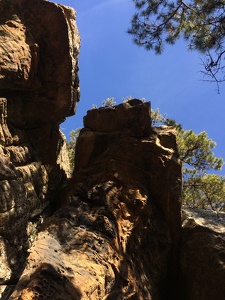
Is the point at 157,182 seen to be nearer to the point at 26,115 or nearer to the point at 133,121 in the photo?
the point at 133,121

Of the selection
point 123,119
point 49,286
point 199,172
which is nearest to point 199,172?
point 199,172

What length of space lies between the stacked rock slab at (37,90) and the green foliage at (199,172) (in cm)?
631

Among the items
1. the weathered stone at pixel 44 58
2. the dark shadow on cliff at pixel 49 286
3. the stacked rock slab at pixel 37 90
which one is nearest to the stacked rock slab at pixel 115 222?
the dark shadow on cliff at pixel 49 286

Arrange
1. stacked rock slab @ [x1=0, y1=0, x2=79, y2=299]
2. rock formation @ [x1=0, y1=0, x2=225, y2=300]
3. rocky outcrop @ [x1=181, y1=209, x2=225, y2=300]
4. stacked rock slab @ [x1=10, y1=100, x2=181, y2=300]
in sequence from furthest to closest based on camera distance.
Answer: stacked rock slab @ [x1=0, y1=0, x2=79, y2=299], rocky outcrop @ [x1=181, y1=209, x2=225, y2=300], rock formation @ [x1=0, y1=0, x2=225, y2=300], stacked rock slab @ [x1=10, y1=100, x2=181, y2=300]

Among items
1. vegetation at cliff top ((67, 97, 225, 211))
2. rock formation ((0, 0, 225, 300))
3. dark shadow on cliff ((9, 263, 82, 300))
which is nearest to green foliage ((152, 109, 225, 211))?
vegetation at cliff top ((67, 97, 225, 211))

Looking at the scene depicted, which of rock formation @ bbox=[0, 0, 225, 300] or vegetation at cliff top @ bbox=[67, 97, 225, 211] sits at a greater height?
vegetation at cliff top @ bbox=[67, 97, 225, 211]

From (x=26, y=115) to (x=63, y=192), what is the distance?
2.12 meters

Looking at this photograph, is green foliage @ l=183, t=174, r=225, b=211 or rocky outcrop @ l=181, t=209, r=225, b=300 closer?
rocky outcrop @ l=181, t=209, r=225, b=300

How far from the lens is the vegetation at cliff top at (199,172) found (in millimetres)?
14070

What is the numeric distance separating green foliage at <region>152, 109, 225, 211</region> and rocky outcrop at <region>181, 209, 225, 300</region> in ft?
21.2

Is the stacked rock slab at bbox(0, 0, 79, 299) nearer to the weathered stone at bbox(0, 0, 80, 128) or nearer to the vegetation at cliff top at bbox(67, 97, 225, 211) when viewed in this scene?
the weathered stone at bbox(0, 0, 80, 128)

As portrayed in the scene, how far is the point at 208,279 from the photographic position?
673 cm

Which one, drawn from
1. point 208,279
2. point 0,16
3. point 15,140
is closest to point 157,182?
point 208,279

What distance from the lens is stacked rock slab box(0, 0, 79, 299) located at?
7.86 m
